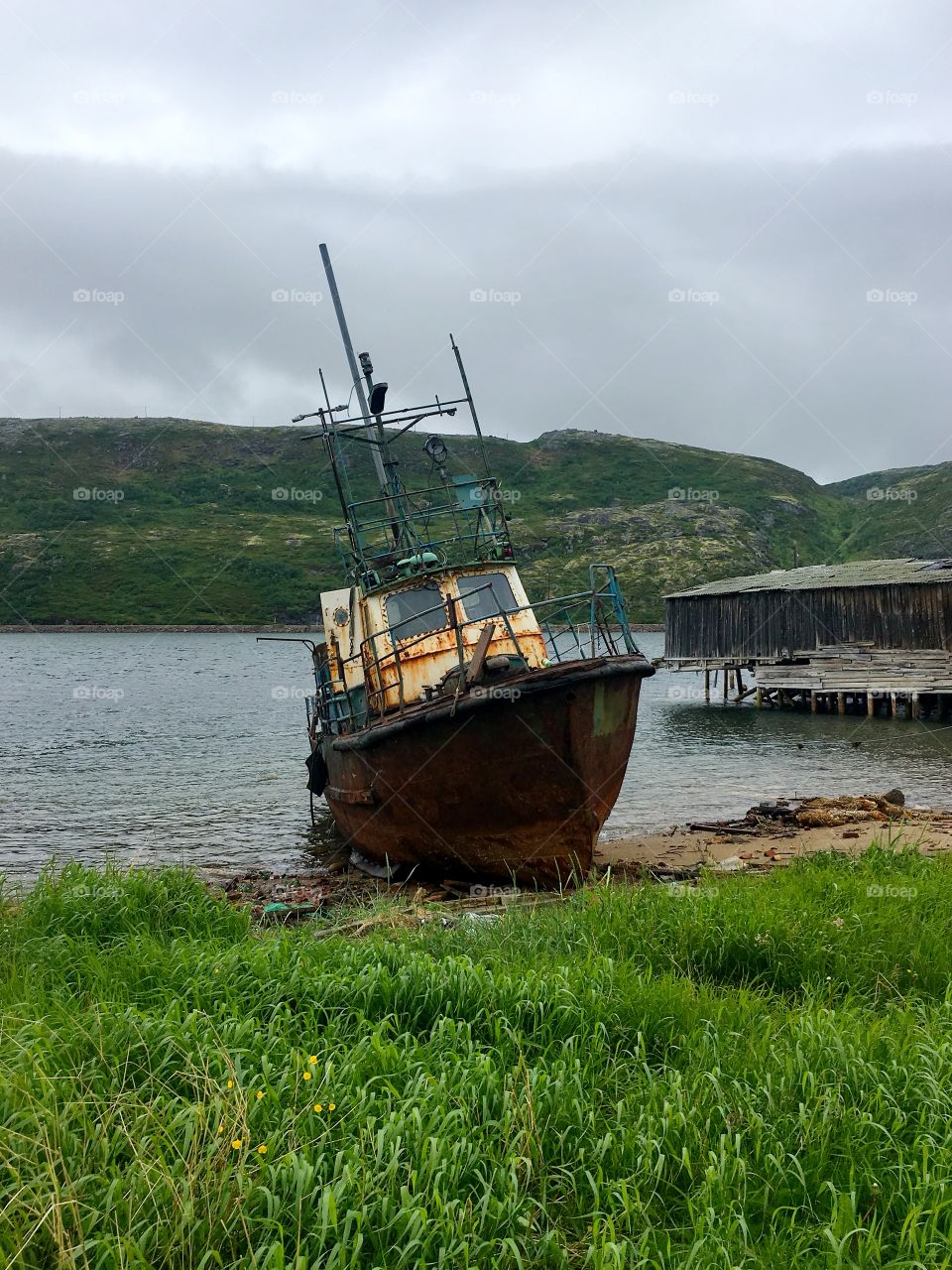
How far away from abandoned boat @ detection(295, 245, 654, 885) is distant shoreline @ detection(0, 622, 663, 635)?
8561cm

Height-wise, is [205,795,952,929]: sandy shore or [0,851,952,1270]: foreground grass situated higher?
[0,851,952,1270]: foreground grass

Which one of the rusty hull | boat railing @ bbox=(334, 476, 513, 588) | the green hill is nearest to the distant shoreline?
the green hill

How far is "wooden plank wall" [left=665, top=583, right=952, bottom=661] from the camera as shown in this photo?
37.0m

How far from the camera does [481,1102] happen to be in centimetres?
418

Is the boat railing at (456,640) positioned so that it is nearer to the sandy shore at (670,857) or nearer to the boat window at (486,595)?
the boat window at (486,595)

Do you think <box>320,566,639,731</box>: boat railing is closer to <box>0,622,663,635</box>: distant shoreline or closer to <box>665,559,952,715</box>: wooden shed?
<box>665,559,952,715</box>: wooden shed

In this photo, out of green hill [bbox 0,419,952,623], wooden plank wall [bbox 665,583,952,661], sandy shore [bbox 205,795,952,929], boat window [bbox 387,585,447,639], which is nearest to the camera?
sandy shore [bbox 205,795,952,929]

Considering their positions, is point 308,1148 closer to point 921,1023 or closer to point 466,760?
point 921,1023

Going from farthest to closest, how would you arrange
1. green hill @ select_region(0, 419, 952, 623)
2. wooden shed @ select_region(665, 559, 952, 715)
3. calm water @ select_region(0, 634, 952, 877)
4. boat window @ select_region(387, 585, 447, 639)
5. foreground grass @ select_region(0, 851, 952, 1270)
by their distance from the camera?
green hill @ select_region(0, 419, 952, 623) → wooden shed @ select_region(665, 559, 952, 715) → calm water @ select_region(0, 634, 952, 877) → boat window @ select_region(387, 585, 447, 639) → foreground grass @ select_region(0, 851, 952, 1270)

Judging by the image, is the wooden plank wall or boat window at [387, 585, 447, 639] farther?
the wooden plank wall

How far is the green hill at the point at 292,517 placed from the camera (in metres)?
108

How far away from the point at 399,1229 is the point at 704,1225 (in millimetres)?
1137

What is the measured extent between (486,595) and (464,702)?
294 centimetres

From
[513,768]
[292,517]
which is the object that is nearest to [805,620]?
Result: [513,768]
